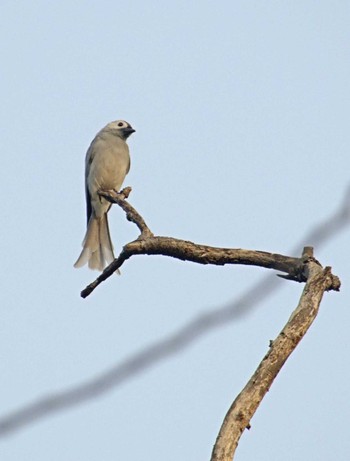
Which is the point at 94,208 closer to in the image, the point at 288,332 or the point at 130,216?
the point at 130,216

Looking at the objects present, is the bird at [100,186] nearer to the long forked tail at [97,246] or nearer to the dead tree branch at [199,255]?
the long forked tail at [97,246]

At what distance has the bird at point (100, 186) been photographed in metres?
9.99

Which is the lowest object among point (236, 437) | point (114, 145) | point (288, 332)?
point (236, 437)

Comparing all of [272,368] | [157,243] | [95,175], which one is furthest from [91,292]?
[95,175]

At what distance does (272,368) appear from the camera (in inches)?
109

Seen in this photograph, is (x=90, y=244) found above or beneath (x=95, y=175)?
beneath

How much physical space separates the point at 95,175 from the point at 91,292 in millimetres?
6497

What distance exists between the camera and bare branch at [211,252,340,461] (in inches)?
96.7

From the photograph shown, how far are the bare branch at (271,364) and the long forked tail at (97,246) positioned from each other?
6.53 meters

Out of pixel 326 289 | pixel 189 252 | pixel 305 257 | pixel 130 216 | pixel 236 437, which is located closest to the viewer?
pixel 236 437

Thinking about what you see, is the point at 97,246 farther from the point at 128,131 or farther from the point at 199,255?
the point at 199,255

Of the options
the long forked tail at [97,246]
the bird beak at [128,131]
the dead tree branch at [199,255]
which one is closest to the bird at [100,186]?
the long forked tail at [97,246]

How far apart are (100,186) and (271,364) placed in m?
7.89

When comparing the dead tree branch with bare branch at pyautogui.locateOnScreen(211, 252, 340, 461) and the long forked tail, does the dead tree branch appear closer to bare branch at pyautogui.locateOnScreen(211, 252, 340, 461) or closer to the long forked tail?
bare branch at pyautogui.locateOnScreen(211, 252, 340, 461)
